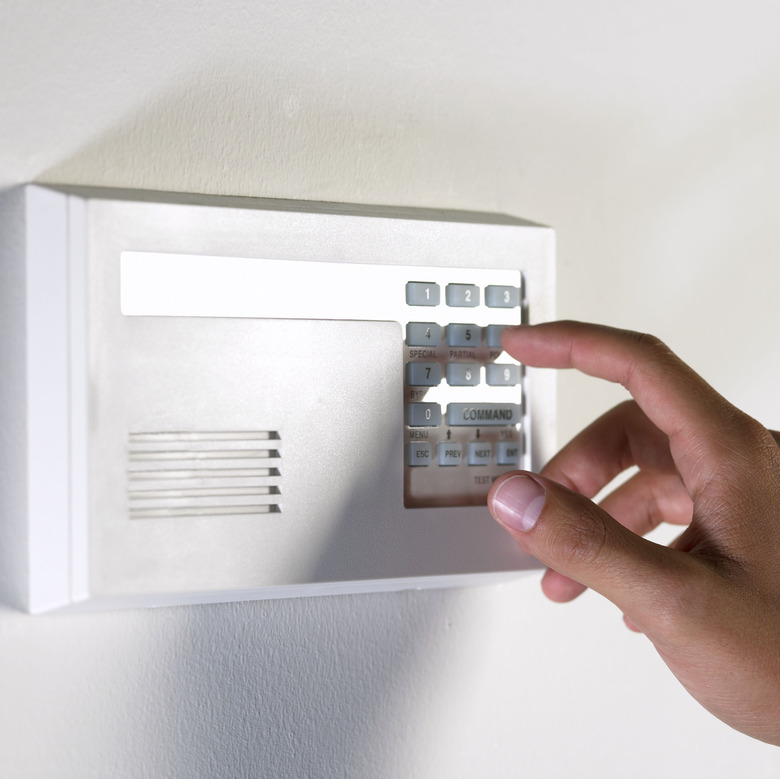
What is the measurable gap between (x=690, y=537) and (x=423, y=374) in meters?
0.15

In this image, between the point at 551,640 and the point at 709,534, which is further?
the point at 551,640

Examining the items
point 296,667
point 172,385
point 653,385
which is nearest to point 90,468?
point 172,385

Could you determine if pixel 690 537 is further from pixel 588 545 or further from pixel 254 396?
pixel 254 396

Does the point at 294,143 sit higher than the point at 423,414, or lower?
higher

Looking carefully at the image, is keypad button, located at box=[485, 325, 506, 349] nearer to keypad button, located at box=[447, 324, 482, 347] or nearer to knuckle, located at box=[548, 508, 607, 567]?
keypad button, located at box=[447, 324, 482, 347]

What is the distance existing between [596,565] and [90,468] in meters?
0.22

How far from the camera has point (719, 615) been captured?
1.12 ft

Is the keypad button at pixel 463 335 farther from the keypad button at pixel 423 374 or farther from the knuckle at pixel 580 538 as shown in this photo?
the knuckle at pixel 580 538

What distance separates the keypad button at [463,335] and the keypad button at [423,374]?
2 cm

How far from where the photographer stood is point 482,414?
0.43 meters

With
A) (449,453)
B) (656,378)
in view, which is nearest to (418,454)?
(449,453)

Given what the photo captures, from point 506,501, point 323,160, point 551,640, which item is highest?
point 323,160

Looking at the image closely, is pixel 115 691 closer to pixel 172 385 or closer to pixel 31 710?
pixel 31 710

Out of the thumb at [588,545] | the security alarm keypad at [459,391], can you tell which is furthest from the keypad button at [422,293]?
the thumb at [588,545]
